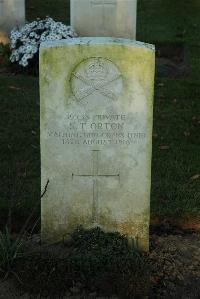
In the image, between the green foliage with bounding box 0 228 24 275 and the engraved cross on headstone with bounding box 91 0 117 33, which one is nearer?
the green foliage with bounding box 0 228 24 275

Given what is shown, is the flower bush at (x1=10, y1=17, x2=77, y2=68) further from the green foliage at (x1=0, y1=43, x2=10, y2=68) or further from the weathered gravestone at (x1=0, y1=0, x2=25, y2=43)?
the weathered gravestone at (x1=0, y1=0, x2=25, y2=43)

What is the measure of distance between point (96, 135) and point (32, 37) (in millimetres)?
5991

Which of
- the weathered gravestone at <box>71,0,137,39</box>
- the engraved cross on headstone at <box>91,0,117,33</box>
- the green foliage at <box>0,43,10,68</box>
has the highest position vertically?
the engraved cross on headstone at <box>91,0,117,33</box>

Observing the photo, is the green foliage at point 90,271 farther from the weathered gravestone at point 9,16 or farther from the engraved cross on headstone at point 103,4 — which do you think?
the weathered gravestone at point 9,16

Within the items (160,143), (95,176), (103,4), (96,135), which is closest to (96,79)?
(96,135)

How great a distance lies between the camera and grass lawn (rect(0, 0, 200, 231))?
18.5 ft

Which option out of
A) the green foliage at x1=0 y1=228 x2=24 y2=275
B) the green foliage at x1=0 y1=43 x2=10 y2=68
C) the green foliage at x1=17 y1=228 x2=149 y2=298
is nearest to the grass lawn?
the green foliage at x1=0 y1=43 x2=10 y2=68

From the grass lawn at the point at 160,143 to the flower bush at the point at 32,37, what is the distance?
380 millimetres

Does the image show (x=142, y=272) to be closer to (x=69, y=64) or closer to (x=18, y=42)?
(x=69, y=64)

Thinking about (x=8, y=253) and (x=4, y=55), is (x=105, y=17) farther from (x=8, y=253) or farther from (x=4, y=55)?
(x=8, y=253)

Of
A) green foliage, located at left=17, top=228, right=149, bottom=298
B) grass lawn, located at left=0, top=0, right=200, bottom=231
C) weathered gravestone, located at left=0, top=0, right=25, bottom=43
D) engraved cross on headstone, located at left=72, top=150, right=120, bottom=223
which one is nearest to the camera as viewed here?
green foliage, located at left=17, top=228, right=149, bottom=298

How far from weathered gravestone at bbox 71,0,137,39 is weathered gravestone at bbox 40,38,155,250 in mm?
6365

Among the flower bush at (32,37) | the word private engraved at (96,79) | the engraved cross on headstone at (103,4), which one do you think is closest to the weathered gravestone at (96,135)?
the word private engraved at (96,79)

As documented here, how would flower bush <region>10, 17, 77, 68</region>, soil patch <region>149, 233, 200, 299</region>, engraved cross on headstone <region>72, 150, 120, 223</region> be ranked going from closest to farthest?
soil patch <region>149, 233, 200, 299</region> < engraved cross on headstone <region>72, 150, 120, 223</region> < flower bush <region>10, 17, 77, 68</region>
